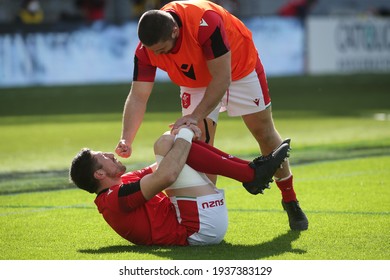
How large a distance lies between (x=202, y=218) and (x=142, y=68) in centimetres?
145

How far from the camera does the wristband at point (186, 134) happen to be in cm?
639

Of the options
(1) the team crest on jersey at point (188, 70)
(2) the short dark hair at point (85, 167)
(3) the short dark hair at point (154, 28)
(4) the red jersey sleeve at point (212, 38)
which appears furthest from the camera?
(1) the team crest on jersey at point (188, 70)

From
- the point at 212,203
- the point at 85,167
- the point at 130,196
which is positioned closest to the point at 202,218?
the point at 212,203

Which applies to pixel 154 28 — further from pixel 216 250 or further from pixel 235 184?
pixel 235 184

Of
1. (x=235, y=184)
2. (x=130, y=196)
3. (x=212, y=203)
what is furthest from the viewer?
(x=235, y=184)

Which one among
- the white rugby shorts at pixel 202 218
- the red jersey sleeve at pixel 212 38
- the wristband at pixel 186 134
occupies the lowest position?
the white rugby shorts at pixel 202 218

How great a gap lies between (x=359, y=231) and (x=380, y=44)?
19.6m

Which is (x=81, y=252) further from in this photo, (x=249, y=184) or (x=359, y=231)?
(x=359, y=231)

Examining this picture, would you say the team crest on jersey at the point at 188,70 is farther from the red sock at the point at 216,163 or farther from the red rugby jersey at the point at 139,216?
the red rugby jersey at the point at 139,216

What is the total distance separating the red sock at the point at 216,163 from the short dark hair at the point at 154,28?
2.59 feet

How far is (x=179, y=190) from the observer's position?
21.3 ft

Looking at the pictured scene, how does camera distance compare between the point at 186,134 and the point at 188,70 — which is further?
the point at 188,70

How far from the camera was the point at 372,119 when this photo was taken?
51.8 feet

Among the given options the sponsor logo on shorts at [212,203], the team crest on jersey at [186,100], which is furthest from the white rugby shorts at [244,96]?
the sponsor logo on shorts at [212,203]
